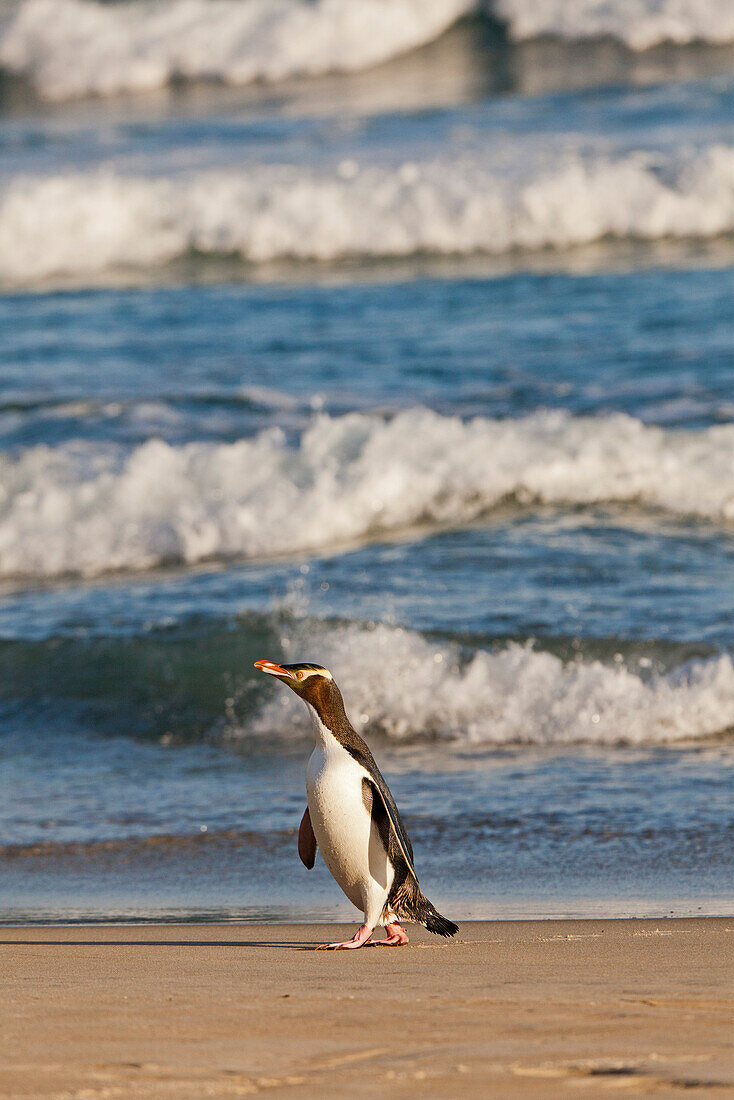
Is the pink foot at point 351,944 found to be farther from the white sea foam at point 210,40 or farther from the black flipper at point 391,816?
the white sea foam at point 210,40

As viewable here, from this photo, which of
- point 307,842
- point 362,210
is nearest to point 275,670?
point 307,842

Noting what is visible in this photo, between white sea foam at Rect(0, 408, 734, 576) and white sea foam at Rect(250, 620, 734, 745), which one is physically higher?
white sea foam at Rect(0, 408, 734, 576)

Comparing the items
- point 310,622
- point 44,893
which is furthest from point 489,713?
point 44,893

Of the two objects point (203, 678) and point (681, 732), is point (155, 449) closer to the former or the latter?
point (203, 678)

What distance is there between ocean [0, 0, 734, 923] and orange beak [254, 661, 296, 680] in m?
0.90

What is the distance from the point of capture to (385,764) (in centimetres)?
557

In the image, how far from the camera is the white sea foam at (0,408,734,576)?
8.21 m

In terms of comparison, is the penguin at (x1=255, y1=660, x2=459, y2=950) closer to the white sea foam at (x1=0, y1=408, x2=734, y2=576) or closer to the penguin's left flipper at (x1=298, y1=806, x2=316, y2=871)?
the penguin's left flipper at (x1=298, y1=806, x2=316, y2=871)

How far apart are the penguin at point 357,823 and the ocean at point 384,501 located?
1.92ft

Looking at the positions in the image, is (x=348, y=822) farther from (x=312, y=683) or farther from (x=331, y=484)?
(x=331, y=484)

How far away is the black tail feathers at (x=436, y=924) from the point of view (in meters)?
3.49

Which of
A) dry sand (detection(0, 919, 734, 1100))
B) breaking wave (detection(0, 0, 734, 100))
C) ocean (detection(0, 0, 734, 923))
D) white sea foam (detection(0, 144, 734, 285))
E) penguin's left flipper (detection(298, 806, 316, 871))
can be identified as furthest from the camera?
breaking wave (detection(0, 0, 734, 100))

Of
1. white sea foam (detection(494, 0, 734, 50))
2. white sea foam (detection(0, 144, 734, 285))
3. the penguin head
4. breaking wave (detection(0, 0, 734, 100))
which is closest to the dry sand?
the penguin head

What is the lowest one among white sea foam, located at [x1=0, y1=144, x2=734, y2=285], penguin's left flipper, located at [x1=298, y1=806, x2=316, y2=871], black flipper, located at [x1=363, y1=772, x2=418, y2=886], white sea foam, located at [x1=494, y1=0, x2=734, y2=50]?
penguin's left flipper, located at [x1=298, y1=806, x2=316, y2=871]
